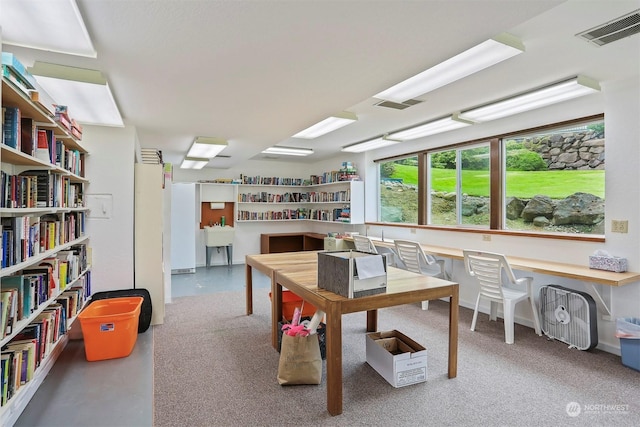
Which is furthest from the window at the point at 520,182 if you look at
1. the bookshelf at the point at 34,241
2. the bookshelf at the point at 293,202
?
Result: the bookshelf at the point at 34,241

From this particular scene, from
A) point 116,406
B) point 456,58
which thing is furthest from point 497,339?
point 116,406

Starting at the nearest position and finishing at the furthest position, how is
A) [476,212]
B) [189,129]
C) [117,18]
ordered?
[117,18]
[189,129]
[476,212]

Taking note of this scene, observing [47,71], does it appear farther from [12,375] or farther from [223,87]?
[12,375]

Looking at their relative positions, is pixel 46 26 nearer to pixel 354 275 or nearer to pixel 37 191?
pixel 37 191

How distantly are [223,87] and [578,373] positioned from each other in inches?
143

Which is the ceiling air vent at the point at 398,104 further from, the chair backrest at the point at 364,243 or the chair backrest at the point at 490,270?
the chair backrest at the point at 364,243

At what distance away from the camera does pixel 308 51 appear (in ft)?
6.75

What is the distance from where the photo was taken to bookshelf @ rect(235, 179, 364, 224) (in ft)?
23.5

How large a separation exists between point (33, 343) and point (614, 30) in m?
4.19

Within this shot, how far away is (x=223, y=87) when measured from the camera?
2.69m

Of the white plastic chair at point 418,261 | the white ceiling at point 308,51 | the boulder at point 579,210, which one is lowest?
Result: the white plastic chair at point 418,261

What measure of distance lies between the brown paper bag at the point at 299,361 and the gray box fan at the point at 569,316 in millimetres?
2518

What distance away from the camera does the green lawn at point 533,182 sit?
11.5 feet

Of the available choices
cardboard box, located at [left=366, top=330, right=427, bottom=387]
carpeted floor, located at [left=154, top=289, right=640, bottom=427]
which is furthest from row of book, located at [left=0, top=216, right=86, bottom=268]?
cardboard box, located at [left=366, top=330, right=427, bottom=387]
